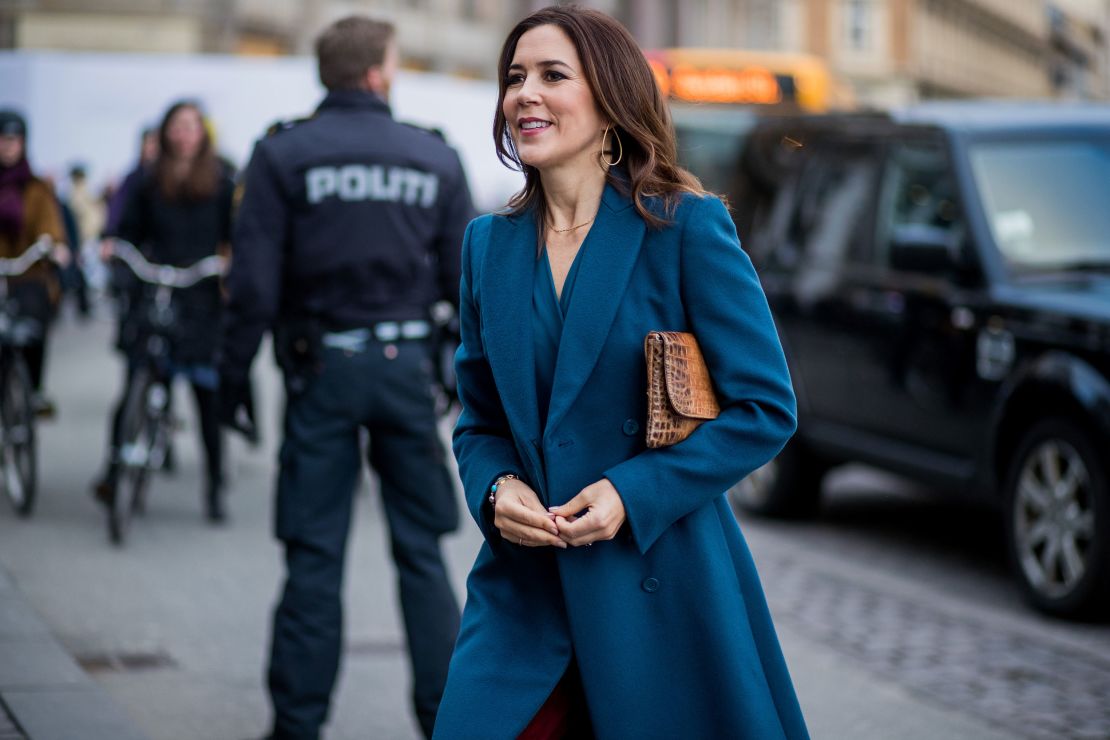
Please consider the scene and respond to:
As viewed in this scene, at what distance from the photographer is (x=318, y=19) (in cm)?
3550

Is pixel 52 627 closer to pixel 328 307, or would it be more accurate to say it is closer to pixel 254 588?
pixel 254 588

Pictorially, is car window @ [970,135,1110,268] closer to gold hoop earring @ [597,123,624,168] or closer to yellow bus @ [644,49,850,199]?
gold hoop earring @ [597,123,624,168]

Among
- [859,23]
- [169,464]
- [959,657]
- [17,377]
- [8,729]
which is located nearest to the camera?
[8,729]

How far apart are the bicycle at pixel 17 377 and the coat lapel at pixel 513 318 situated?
6.31 meters

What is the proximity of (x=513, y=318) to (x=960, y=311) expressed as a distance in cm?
497

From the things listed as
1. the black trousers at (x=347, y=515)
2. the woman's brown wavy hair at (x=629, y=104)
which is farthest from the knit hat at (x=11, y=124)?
the woman's brown wavy hair at (x=629, y=104)

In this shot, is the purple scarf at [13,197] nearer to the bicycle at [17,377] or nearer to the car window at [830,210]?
the bicycle at [17,377]

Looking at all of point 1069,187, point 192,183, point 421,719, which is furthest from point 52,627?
point 1069,187

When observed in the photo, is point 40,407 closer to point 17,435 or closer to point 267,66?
point 17,435

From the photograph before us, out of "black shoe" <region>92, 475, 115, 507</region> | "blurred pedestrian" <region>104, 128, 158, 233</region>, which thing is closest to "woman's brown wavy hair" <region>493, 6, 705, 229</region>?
"black shoe" <region>92, 475, 115, 507</region>

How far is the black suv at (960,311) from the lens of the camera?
6941 millimetres

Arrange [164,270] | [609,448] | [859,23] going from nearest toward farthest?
[609,448] → [164,270] → [859,23]

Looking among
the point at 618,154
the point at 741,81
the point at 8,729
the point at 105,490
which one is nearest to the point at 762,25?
the point at 741,81

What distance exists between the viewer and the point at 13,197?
899 cm
